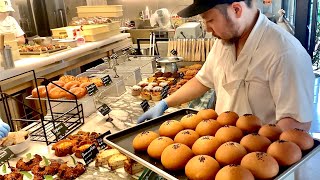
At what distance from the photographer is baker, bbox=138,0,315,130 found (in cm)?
140

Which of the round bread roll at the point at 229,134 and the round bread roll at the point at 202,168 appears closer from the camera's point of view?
the round bread roll at the point at 202,168

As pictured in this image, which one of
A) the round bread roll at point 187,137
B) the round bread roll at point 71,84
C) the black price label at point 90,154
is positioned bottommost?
the black price label at point 90,154

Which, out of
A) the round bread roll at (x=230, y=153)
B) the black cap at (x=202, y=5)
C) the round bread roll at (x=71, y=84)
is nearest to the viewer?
the round bread roll at (x=230, y=153)

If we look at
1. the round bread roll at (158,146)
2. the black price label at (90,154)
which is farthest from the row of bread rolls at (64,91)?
the round bread roll at (158,146)

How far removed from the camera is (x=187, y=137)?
108 cm

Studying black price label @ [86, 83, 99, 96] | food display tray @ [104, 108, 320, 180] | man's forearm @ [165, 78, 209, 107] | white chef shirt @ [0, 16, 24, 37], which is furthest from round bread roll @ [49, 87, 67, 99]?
white chef shirt @ [0, 16, 24, 37]

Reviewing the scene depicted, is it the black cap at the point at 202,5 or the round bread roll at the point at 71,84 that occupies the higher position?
the black cap at the point at 202,5

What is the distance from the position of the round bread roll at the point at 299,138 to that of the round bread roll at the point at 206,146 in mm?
203

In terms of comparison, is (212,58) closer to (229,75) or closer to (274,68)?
(229,75)

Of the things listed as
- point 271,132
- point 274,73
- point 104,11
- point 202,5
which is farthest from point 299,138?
point 104,11

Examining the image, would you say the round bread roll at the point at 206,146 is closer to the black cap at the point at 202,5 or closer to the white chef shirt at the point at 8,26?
the black cap at the point at 202,5

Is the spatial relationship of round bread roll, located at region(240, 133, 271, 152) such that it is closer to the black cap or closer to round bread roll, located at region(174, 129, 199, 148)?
round bread roll, located at region(174, 129, 199, 148)

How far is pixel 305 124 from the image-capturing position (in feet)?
4.65

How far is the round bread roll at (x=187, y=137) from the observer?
1.07 meters
